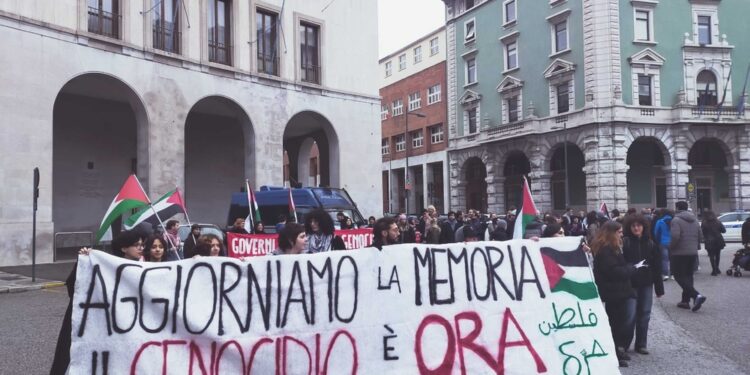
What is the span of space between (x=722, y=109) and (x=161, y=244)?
38389mm

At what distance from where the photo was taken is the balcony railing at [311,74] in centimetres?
2612

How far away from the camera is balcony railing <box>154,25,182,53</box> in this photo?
21.5 meters

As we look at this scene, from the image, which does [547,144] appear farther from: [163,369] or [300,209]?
[163,369]

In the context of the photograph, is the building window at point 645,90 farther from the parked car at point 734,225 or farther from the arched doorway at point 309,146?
the arched doorway at point 309,146

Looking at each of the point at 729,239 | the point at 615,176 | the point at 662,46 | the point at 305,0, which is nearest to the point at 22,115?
the point at 305,0

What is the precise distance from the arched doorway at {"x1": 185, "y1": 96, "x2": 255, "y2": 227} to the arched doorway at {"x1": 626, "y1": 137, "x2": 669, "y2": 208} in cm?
2381

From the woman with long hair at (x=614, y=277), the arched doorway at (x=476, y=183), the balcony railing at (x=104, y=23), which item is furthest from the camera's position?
the arched doorway at (x=476, y=183)

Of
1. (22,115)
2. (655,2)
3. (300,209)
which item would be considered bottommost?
(300,209)

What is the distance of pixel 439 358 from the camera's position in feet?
16.0

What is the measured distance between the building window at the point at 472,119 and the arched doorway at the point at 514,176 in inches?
154

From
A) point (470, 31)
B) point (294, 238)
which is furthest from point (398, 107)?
point (294, 238)

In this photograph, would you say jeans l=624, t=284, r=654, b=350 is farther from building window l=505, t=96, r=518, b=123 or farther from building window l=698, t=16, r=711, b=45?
building window l=505, t=96, r=518, b=123

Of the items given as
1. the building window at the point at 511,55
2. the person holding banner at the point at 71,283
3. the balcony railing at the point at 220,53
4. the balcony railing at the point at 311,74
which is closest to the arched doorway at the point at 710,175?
the building window at the point at 511,55

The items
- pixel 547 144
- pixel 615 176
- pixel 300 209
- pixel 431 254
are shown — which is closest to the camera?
pixel 431 254
